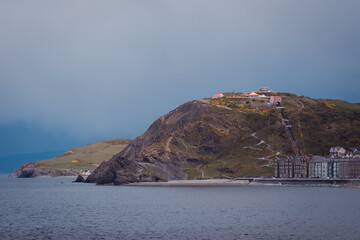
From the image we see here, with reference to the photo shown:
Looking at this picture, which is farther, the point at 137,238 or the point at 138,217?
the point at 138,217

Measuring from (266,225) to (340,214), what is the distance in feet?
67.2

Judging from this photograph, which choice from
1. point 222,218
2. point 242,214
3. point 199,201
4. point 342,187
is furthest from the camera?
point 342,187

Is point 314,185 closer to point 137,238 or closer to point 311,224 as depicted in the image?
point 311,224

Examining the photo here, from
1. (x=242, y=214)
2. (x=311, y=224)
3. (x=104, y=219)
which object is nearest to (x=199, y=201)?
(x=242, y=214)

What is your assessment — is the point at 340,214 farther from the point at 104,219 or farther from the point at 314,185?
the point at 314,185

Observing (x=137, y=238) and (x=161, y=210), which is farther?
(x=161, y=210)

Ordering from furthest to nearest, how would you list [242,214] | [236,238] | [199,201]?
[199,201] < [242,214] < [236,238]

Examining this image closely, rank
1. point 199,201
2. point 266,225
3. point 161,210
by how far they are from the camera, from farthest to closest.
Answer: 1. point 199,201
2. point 161,210
3. point 266,225

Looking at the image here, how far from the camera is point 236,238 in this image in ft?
227

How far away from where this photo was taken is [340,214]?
9538 cm

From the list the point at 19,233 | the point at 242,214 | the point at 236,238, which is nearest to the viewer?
the point at 236,238

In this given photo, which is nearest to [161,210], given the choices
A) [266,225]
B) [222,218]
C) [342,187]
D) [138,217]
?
[138,217]

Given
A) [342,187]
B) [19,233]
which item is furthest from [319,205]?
[342,187]

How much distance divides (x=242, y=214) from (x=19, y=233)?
4237cm
